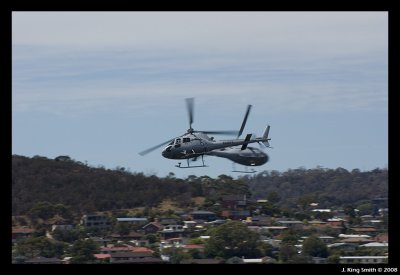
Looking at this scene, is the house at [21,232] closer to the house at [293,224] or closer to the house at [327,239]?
the house at [293,224]

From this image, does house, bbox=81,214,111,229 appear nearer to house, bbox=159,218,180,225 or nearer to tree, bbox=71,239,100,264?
house, bbox=159,218,180,225

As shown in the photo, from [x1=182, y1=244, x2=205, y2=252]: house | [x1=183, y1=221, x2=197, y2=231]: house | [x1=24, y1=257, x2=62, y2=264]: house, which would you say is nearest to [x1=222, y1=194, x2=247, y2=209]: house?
[x1=183, y1=221, x2=197, y2=231]: house

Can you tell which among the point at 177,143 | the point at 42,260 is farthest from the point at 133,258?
the point at 177,143

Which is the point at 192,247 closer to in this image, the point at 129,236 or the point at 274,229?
the point at 129,236

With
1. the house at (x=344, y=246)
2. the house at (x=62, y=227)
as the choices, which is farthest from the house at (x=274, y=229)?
the house at (x=62, y=227)

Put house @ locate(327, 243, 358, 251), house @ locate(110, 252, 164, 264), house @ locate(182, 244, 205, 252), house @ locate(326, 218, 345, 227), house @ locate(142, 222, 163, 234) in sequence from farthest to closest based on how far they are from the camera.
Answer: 1. house @ locate(326, 218, 345, 227)
2. house @ locate(142, 222, 163, 234)
3. house @ locate(327, 243, 358, 251)
4. house @ locate(182, 244, 205, 252)
5. house @ locate(110, 252, 164, 264)
